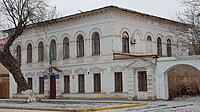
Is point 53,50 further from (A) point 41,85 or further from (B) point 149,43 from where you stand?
(B) point 149,43

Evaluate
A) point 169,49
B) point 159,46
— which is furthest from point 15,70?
point 169,49

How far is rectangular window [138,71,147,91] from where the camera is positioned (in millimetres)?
26219

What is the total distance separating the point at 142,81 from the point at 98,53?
16.4 ft

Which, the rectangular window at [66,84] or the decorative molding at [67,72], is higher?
the decorative molding at [67,72]

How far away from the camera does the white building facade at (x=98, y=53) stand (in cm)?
2689

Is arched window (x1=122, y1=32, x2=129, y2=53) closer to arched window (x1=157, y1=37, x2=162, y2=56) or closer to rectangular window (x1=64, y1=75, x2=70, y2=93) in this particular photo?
arched window (x1=157, y1=37, x2=162, y2=56)

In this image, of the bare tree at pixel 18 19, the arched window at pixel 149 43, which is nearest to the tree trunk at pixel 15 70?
the bare tree at pixel 18 19

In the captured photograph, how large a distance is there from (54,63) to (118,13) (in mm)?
8530

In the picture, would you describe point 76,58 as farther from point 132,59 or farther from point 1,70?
point 1,70

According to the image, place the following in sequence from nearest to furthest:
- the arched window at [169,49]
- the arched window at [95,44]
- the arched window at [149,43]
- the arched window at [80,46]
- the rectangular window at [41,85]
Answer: the arched window at [95,44]
the arched window at [80,46]
the arched window at [149,43]
the rectangular window at [41,85]
the arched window at [169,49]

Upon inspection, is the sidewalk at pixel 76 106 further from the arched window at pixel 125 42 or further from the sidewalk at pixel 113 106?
the arched window at pixel 125 42

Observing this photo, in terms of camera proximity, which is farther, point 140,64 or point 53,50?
point 53,50

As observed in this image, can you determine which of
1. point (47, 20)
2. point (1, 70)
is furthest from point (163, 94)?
point (1, 70)

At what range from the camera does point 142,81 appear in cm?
2647
